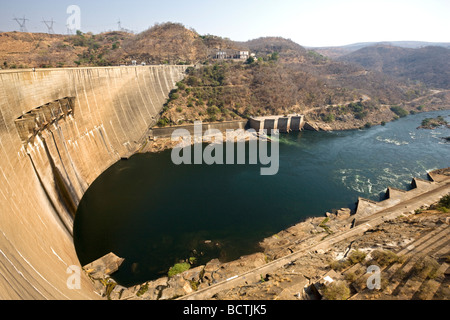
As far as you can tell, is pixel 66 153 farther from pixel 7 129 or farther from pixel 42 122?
pixel 7 129

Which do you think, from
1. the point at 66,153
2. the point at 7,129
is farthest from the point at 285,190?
the point at 7,129

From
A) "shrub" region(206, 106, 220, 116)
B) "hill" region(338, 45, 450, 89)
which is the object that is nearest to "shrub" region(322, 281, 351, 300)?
"shrub" region(206, 106, 220, 116)

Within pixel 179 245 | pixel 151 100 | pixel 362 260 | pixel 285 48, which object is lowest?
pixel 179 245

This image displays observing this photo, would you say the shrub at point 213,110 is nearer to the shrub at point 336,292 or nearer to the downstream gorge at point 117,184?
the downstream gorge at point 117,184

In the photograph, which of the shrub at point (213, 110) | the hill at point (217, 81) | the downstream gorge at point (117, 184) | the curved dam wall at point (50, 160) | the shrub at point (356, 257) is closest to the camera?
the curved dam wall at point (50, 160)

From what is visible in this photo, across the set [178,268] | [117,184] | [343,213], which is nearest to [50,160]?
[117,184]

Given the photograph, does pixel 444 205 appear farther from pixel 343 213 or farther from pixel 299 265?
pixel 299 265

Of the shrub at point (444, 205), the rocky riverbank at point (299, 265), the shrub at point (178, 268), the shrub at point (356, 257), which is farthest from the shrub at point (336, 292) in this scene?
the shrub at point (444, 205)
